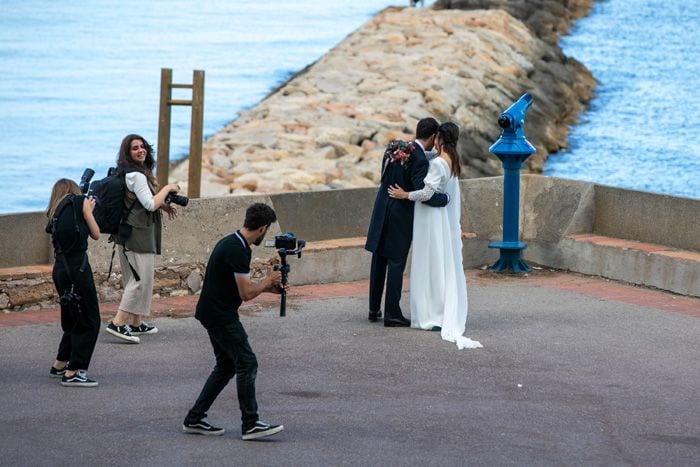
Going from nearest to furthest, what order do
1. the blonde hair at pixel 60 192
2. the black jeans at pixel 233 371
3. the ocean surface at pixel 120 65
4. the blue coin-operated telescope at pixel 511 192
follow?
the black jeans at pixel 233 371 < the blonde hair at pixel 60 192 < the blue coin-operated telescope at pixel 511 192 < the ocean surface at pixel 120 65

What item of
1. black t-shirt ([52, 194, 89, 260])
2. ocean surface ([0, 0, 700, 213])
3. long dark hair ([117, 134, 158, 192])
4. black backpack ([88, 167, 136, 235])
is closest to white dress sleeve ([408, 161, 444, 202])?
long dark hair ([117, 134, 158, 192])

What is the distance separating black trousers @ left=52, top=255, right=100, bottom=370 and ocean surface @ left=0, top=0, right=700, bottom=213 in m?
15.4

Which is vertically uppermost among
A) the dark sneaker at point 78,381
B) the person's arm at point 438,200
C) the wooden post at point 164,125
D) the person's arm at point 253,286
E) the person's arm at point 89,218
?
the wooden post at point 164,125

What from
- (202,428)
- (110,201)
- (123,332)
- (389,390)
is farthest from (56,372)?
(389,390)

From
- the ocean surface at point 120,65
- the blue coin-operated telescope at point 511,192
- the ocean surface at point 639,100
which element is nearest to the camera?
the blue coin-operated telescope at point 511,192

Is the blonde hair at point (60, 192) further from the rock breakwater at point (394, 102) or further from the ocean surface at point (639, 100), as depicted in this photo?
the ocean surface at point (639, 100)

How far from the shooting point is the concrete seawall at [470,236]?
12109mm

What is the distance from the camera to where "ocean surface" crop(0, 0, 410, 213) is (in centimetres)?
3092

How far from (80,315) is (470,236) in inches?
221

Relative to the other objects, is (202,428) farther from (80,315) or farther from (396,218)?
(396,218)

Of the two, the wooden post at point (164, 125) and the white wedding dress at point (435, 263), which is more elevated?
the wooden post at point (164, 125)

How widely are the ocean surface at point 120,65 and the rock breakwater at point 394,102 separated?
2.43 metres

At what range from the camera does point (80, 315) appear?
9.51 m

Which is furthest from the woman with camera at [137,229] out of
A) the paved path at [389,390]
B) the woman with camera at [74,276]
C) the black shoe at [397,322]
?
the black shoe at [397,322]
